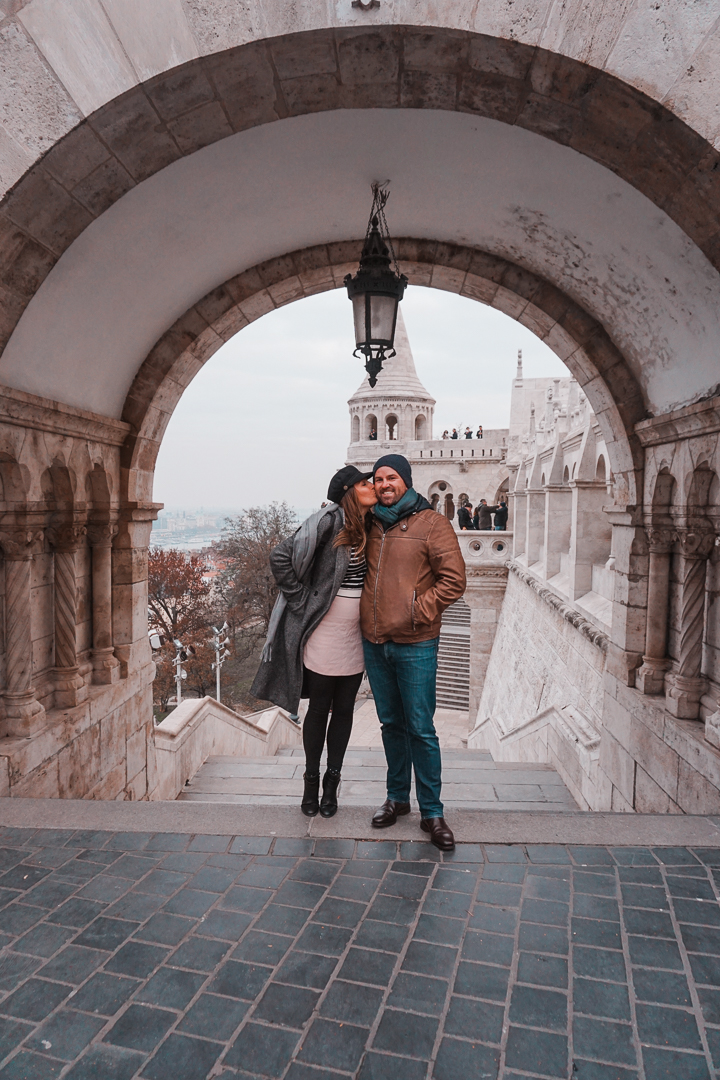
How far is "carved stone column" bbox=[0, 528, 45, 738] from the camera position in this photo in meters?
3.72

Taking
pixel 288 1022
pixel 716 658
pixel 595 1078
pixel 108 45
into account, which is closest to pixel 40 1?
pixel 108 45

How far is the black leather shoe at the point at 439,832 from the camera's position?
2.75m

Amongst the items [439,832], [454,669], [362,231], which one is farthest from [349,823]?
[454,669]

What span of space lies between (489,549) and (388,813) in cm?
1519

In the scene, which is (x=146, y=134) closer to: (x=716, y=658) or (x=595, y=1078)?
(x=595, y=1078)

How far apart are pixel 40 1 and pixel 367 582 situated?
98.9 inches

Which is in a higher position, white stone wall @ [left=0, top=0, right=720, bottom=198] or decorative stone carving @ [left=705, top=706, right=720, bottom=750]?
white stone wall @ [left=0, top=0, right=720, bottom=198]

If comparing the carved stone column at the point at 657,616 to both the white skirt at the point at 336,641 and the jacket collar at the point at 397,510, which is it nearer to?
the jacket collar at the point at 397,510

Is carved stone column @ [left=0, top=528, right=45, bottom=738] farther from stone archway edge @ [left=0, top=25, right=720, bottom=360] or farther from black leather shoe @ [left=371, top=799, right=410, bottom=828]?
black leather shoe @ [left=371, top=799, right=410, bottom=828]

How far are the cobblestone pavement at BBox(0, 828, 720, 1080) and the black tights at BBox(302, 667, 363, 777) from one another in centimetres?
40

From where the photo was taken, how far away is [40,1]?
2.33 meters

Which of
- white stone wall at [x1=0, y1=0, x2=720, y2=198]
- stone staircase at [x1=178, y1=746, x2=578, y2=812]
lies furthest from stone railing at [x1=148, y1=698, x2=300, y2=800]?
white stone wall at [x1=0, y1=0, x2=720, y2=198]

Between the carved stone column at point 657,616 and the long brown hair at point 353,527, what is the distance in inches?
99.7

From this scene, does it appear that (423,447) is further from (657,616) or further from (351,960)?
(351,960)
